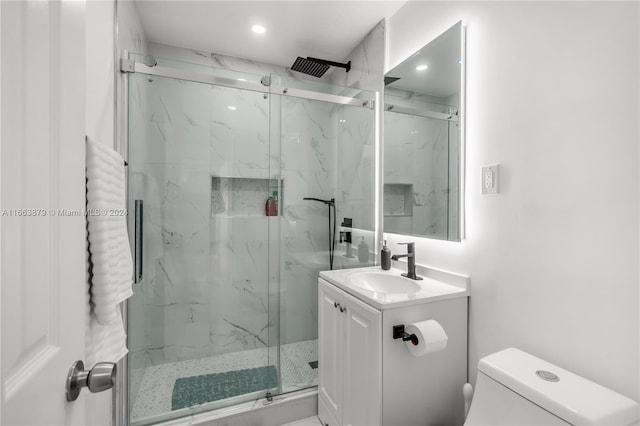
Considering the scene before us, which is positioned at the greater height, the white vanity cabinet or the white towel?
the white towel

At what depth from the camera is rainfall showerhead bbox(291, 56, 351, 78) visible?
238 cm

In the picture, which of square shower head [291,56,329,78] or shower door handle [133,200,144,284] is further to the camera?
square shower head [291,56,329,78]

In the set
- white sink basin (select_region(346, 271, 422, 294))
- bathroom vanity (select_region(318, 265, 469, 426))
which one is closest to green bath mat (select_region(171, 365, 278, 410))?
bathroom vanity (select_region(318, 265, 469, 426))

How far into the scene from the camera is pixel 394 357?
47.2 inches

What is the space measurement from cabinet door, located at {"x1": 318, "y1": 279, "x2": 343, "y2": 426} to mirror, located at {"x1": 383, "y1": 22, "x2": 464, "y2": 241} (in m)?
0.63

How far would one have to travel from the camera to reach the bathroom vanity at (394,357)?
119 centimetres

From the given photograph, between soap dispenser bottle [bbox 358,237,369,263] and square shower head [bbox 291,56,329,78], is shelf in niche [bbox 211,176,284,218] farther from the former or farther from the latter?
square shower head [bbox 291,56,329,78]

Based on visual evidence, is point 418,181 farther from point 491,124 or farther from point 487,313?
point 487,313

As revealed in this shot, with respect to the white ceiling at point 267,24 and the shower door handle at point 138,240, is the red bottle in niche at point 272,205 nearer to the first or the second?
the shower door handle at point 138,240

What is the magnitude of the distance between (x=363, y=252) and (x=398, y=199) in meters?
0.47

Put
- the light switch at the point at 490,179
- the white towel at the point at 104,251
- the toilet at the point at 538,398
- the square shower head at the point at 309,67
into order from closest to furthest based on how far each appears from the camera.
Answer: the toilet at the point at 538,398 < the white towel at the point at 104,251 < the light switch at the point at 490,179 < the square shower head at the point at 309,67

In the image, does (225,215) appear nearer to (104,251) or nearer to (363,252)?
(363,252)

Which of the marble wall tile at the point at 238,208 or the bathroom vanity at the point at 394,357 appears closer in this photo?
the bathroom vanity at the point at 394,357

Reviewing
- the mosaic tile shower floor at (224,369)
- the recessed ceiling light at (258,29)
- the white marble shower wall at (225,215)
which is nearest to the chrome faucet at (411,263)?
the white marble shower wall at (225,215)
